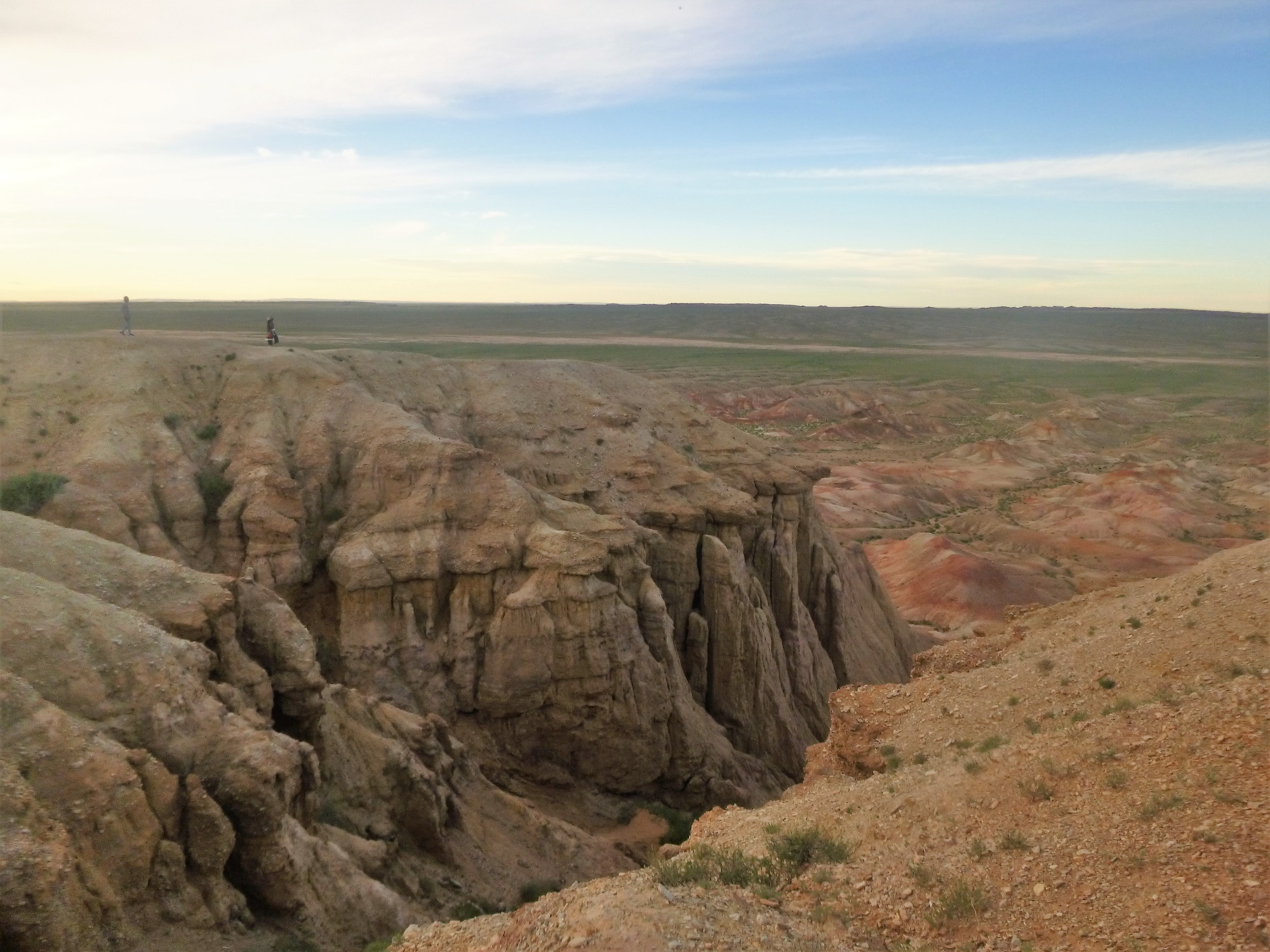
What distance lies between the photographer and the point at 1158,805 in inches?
449

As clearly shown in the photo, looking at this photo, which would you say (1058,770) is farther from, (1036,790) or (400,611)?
(400,611)

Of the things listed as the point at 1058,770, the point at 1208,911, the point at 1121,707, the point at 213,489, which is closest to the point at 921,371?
the point at 213,489

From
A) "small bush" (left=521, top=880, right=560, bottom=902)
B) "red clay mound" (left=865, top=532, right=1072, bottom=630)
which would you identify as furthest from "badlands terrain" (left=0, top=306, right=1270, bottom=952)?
"red clay mound" (left=865, top=532, right=1072, bottom=630)

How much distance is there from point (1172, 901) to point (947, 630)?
38526mm

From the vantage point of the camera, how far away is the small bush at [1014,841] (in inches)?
452

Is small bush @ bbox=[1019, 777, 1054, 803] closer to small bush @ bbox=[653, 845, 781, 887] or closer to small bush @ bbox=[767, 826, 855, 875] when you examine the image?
small bush @ bbox=[767, 826, 855, 875]

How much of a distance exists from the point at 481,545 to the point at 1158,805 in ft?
53.3

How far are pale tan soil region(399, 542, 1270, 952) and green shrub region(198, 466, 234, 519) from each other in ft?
48.1

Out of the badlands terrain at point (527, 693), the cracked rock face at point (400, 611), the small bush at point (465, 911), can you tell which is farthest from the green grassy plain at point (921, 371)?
the small bush at point (465, 911)

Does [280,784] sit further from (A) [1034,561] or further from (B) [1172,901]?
(A) [1034,561]

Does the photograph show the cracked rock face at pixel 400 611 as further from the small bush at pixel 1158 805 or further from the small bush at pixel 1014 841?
the small bush at pixel 1158 805

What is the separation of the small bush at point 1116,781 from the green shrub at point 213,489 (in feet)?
66.6

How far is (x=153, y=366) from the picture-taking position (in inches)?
1109

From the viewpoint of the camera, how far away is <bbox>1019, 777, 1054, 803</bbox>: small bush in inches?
494
